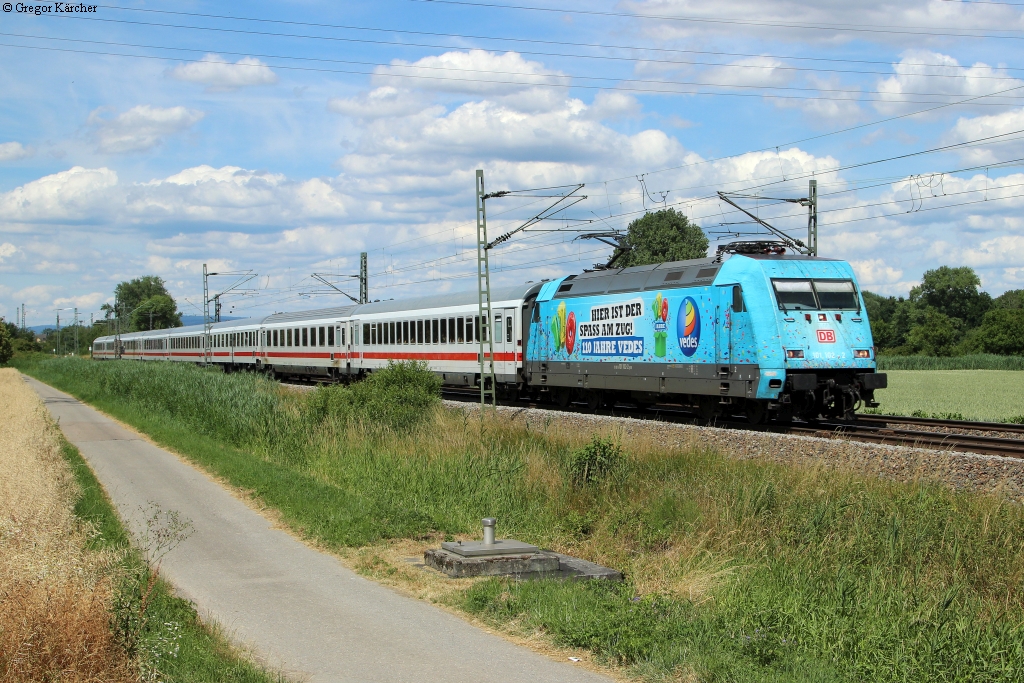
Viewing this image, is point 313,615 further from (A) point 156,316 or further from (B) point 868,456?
(A) point 156,316

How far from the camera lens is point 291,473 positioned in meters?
15.9

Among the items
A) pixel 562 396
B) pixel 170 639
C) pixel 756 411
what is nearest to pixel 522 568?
pixel 170 639

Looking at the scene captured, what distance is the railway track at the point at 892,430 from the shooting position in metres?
16.4

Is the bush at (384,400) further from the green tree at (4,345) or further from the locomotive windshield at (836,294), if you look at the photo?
the green tree at (4,345)

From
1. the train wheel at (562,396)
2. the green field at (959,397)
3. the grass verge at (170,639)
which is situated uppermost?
the train wheel at (562,396)

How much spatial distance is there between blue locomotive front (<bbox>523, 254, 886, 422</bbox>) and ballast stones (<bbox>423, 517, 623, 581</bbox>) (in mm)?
9979

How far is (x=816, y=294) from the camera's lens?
1972 cm

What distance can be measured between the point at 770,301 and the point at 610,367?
5.70 meters

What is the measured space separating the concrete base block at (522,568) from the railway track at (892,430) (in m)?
8.14

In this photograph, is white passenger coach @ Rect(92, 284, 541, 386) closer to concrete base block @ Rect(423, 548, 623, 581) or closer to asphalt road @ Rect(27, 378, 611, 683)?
asphalt road @ Rect(27, 378, 611, 683)

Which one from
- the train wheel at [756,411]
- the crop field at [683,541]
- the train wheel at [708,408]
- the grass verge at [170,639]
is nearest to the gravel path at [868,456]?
the crop field at [683,541]

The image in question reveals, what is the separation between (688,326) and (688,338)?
0.85ft

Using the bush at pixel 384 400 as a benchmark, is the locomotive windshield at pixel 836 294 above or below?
above

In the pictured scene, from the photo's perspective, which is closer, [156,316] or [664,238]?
[664,238]
